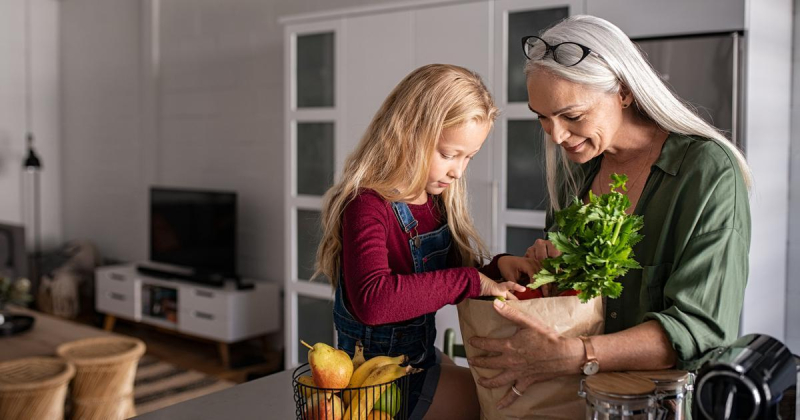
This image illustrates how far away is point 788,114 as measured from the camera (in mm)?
3080

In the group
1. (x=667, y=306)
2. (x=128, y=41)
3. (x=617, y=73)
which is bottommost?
(x=667, y=306)

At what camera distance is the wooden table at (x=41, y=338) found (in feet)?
11.3

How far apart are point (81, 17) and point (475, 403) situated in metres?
6.55

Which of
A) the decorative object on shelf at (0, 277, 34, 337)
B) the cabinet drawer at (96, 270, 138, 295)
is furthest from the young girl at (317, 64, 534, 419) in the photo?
the cabinet drawer at (96, 270, 138, 295)

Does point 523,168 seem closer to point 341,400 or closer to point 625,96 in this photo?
point 625,96

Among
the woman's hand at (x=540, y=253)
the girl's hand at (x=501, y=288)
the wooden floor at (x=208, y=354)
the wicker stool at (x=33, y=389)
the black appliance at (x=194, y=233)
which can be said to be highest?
the woman's hand at (x=540, y=253)

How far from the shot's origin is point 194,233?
5.14m

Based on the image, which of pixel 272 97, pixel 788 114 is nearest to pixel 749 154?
pixel 788 114

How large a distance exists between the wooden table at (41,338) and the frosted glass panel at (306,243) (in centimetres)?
107

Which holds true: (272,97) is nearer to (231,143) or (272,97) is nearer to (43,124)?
(231,143)

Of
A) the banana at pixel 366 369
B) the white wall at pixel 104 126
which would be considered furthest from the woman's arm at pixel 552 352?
the white wall at pixel 104 126

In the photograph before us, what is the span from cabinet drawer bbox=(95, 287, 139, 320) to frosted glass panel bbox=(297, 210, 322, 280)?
1834mm

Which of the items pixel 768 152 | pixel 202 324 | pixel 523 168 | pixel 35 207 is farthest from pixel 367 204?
pixel 35 207

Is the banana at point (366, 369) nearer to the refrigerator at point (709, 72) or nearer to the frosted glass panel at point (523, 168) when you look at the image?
the refrigerator at point (709, 72)
